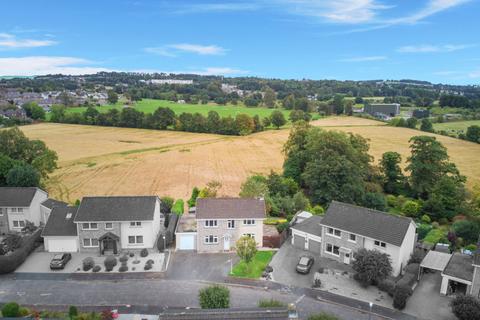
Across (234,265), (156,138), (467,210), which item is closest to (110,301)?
(234,265)

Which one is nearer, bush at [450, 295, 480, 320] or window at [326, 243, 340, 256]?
bush at [450, 295, 480, 320]

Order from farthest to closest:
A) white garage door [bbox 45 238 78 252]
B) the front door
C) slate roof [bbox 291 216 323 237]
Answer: slate roof [bbox 291 216 323 237] → the front door → white garage door [bbox 45 238 78 252]

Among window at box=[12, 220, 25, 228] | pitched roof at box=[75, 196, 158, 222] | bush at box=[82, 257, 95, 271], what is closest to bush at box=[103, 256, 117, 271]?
bush at box=[82, 257, 95, 271]

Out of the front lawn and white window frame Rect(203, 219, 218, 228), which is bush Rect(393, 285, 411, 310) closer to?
the front lawn

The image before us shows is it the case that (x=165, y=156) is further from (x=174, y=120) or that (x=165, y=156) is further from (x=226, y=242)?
(x=226, y=242)

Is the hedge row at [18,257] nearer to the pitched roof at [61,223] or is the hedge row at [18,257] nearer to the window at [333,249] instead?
the pitched roof at [61,223]

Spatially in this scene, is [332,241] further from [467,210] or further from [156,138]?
[156,138]
